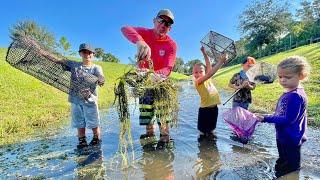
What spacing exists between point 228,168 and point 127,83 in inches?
80.4

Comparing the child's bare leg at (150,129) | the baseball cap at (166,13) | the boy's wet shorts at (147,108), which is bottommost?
the child's bare leg at (150,129)

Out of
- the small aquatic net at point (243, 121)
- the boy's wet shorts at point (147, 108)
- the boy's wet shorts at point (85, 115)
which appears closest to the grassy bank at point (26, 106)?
the boy's wet shorts at point (147, 108)

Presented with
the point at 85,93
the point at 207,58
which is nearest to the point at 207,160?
the point at 207,58

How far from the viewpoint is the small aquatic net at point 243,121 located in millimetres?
5059

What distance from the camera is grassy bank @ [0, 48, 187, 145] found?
8.84m

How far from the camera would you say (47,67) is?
22.0 ft

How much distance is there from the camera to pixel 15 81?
1706 cm

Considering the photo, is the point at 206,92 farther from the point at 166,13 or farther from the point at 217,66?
the point at 166,13

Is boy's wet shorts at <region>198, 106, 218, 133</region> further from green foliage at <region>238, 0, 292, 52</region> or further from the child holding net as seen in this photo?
green foliage at <region>238, 0, 292, 52</region>

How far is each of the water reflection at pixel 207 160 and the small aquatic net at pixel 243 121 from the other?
2.53 ft

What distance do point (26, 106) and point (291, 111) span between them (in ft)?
33.8

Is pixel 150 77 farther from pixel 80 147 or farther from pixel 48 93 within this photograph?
pixel 48 93

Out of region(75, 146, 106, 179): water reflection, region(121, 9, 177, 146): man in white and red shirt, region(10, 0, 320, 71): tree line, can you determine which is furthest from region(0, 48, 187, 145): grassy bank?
region(10, 0, 320, 71): tree line

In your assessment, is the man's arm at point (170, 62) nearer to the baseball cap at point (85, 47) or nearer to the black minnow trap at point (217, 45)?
the black minnow trap at point (217, 45)
